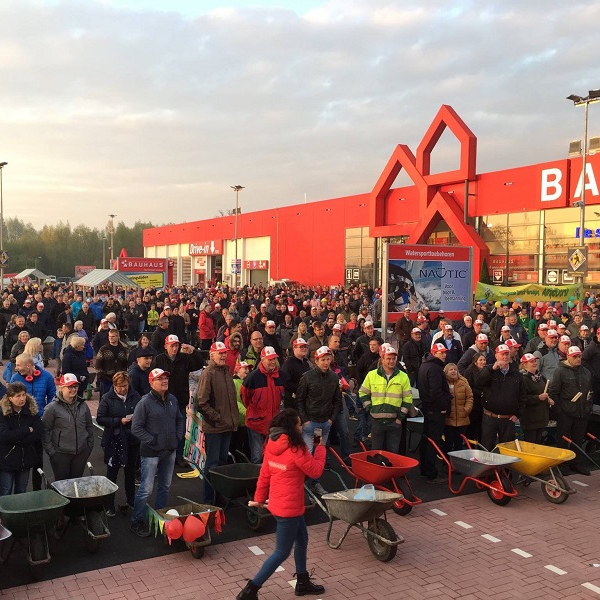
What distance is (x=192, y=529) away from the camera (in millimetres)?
6129

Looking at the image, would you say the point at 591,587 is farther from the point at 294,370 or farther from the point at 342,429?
the point at 294,370

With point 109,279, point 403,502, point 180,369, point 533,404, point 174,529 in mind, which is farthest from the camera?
point 109,279

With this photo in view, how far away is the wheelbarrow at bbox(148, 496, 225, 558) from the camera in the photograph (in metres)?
6.15

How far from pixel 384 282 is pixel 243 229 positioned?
4119 centimetres

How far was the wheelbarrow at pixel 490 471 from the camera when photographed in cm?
754

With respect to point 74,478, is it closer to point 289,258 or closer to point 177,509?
point 177,509

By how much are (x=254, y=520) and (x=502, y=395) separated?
3728 millimetres

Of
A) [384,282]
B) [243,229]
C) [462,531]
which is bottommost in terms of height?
[462,531]

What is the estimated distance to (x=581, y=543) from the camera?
6.61 metres

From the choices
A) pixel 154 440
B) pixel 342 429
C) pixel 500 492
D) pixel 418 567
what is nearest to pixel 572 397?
pixel 500 492

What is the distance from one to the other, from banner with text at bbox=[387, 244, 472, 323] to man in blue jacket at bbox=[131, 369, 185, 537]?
1026 centimetres

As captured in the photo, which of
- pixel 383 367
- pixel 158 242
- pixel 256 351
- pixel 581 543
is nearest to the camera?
pixel 581 543

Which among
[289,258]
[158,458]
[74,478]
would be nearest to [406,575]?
[158,458]

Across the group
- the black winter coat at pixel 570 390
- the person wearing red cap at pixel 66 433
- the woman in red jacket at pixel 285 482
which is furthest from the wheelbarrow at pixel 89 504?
the black winter coat at pixel 570 390
